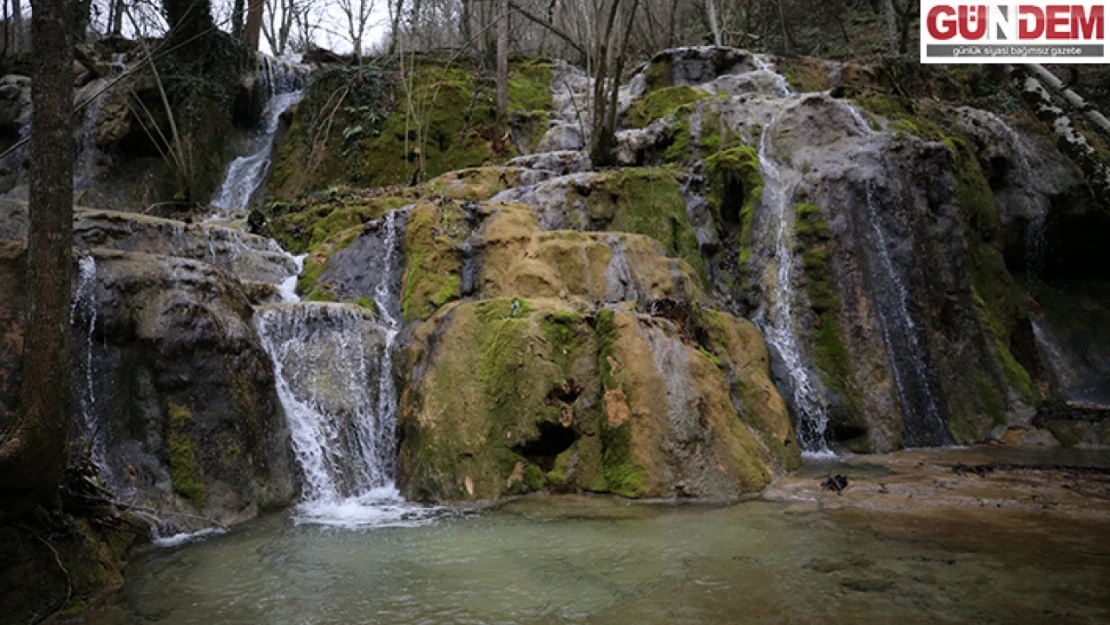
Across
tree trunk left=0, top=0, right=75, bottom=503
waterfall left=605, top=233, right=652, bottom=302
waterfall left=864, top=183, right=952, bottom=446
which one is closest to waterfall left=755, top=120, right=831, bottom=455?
waterfall left=864, top=183, right=952, bottom=446

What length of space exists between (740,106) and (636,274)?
6.44 m

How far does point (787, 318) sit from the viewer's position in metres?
10.2

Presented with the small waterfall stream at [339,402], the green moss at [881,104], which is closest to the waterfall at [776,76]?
the green moss at [881,104]

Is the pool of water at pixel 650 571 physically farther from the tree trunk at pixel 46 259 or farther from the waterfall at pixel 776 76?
the waterfall at pixel 776 76

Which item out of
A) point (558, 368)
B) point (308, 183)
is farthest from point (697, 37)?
point (558, 368)

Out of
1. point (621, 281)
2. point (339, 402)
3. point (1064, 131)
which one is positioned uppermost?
point (1064, 131)

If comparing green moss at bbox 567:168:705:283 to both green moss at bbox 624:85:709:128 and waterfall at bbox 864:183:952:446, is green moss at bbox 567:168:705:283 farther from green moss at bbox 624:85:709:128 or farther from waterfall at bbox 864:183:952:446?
green moss at bbox 624:85:709:128

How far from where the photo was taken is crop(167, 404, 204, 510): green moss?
237 inches

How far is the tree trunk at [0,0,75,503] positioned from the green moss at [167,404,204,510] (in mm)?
2330

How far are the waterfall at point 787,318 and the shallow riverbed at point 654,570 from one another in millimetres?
3373

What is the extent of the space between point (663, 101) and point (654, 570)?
13.6m

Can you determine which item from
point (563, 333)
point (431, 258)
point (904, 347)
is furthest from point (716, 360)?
point (431, 258)

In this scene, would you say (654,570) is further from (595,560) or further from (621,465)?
(621,465)

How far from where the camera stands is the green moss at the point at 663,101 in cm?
1588
